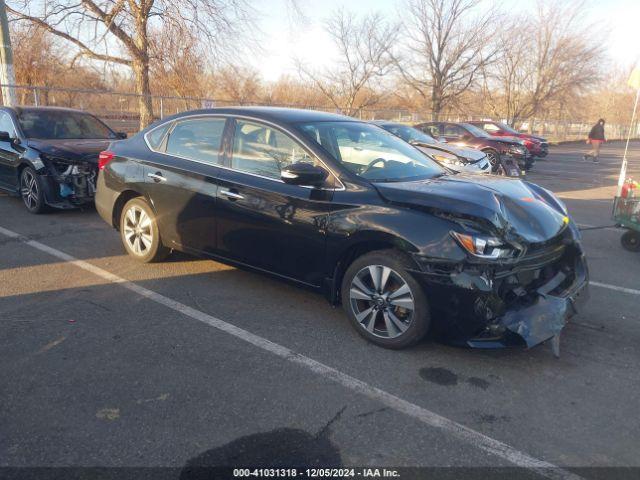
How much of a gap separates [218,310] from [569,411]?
8.99 ft

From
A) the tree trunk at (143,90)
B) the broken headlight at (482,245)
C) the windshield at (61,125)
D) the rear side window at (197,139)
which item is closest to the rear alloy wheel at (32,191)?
the windshield at (61,125)

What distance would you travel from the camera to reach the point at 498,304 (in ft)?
11.0

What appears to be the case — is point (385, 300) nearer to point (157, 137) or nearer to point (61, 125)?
point (157, 137)

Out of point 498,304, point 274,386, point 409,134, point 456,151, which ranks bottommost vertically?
point 274,386

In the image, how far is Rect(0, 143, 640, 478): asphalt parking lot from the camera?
2.61m

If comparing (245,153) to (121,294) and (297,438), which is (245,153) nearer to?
(121,294)

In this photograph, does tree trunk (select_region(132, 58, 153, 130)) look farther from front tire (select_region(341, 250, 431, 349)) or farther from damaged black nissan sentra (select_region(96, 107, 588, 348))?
front tire (select_region(341, 250, 431, 349))

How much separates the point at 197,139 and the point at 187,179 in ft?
1.38

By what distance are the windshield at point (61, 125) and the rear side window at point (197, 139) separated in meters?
4.12

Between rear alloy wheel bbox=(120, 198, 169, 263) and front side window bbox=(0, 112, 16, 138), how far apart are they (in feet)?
12.7

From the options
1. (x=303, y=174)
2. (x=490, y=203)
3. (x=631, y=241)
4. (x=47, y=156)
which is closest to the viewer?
(x=490, y=203)

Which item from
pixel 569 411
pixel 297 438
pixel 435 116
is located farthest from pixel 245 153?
pixel 435 116

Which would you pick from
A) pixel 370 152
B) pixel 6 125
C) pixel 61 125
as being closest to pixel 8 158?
pixel 6 125

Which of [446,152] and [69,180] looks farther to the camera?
[446,152]
